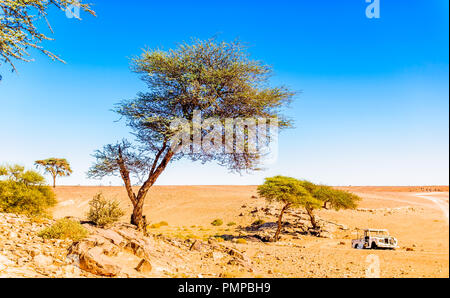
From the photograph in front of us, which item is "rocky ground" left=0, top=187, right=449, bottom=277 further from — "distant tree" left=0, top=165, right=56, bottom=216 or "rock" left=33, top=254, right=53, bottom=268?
"distant tree" left=0, top=165, right=56, bottom=216

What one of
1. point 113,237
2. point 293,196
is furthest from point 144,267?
point 293,196

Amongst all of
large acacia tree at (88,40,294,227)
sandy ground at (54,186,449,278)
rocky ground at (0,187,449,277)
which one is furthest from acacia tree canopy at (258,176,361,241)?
large acacia tree at (88,40,294,227)

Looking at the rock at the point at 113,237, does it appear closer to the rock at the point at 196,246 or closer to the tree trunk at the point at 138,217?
the tree trunk at the point at 138,217

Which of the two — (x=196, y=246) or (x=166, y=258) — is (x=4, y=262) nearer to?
(x=166, y=258)

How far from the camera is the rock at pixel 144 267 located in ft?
25.0

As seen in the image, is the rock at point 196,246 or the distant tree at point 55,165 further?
the distant tree at point 55,165

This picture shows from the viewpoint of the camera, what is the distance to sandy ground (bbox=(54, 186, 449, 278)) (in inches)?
484

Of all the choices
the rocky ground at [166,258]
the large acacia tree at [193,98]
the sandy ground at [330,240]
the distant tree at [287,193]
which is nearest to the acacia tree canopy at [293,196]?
the distant tree at [287,193]

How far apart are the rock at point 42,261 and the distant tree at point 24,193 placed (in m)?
6.08

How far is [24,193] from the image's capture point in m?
12.2

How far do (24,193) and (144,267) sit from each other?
763 cm

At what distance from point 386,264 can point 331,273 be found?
476 centimetres

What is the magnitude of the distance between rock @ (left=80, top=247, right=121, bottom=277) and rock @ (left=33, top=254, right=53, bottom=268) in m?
0.65
